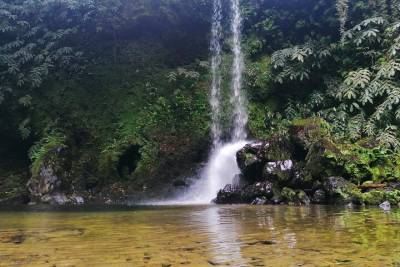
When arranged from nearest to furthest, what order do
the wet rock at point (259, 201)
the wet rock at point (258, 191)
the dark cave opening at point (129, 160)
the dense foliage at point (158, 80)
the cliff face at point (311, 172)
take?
the cliff face at point (311, 172) → the wet rock at point (259, 201) → the wet rock at point (258, 191) → the dense foliage at point (158, 80) → the dark cave opening at point (129, 160)

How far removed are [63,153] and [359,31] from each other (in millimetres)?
10958

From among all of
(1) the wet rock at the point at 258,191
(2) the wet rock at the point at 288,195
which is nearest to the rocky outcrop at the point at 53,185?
(1) the wet rock at the point at 258,191

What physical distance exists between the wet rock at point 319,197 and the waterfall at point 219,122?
3317mm

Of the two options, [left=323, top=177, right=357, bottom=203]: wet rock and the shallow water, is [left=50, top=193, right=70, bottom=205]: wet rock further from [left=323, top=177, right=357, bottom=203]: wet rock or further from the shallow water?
[left=323, top=177, right=357, bottom=203]: wet rock

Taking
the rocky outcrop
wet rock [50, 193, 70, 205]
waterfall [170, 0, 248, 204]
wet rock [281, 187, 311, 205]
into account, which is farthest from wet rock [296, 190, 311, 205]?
wet rock [50, 193, 70, 205]

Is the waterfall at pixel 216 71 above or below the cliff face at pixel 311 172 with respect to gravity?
above

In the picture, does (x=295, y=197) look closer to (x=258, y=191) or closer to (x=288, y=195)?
(x=288, y=195)

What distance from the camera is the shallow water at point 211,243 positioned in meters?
3.48

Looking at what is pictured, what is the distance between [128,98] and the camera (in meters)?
16.8

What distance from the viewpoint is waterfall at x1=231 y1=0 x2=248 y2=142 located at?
1555 centimetres

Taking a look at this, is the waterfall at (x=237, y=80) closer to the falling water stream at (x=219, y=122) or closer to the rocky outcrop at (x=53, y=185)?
the falling water stream at (x=219, y=122)

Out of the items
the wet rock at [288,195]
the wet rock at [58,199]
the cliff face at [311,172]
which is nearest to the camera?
the cliff face at [311,172]

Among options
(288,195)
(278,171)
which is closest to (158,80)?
(278,171)

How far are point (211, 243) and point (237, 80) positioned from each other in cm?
1326
